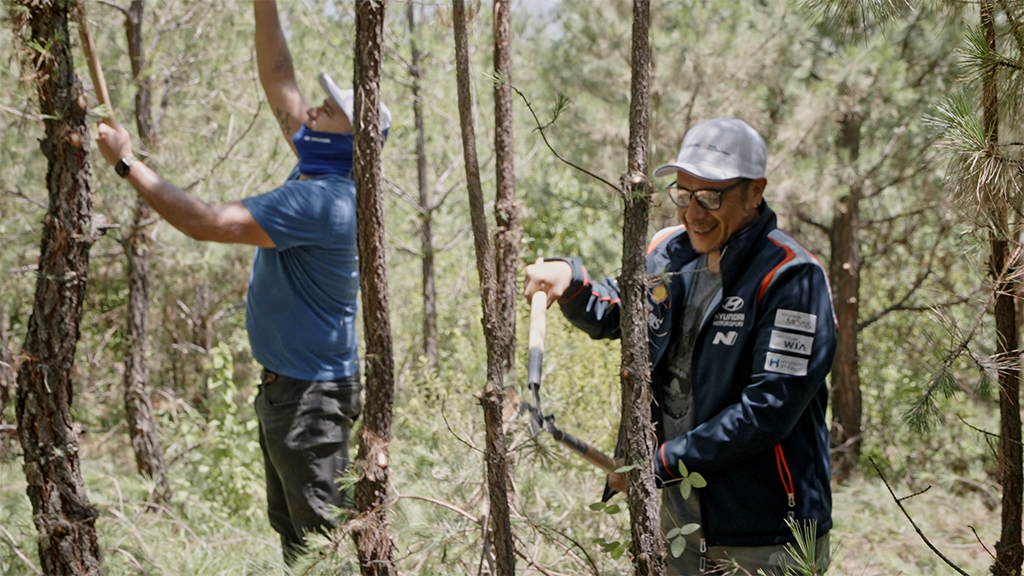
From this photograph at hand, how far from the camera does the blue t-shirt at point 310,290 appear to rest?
2855 millimetres

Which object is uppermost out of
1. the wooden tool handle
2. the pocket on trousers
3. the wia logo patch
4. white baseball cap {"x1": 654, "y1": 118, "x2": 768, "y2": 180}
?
white baseball cap {"x1": 654, "y1": 118, "x2": 768, "y2": 180}

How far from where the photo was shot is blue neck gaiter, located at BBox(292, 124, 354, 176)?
115 inches

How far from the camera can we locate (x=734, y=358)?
2.10 meters

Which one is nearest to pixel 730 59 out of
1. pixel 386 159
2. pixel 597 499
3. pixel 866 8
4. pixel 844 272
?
pixel 844 272

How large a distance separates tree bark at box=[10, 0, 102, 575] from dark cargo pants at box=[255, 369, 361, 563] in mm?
650

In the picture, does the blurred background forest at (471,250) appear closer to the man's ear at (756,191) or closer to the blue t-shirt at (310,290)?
the blue t-shirt at (310,290)

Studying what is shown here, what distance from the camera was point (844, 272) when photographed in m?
5.80

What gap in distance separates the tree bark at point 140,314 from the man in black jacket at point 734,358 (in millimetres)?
3077

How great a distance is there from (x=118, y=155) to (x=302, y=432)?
3.52 feet

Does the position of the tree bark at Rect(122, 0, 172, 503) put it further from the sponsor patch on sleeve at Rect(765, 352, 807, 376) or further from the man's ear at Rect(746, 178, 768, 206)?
the sponsor patch on sleeve at Rect(765, 352, 807, 376)

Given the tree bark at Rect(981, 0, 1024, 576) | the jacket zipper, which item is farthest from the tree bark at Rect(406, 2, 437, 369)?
the tree bark at Rect(981, 0, 1024, 576)

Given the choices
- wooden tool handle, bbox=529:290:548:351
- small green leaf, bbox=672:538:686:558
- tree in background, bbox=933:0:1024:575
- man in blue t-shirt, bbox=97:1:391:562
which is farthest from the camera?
man in blue t-shirt, bbox=97:1:391:562

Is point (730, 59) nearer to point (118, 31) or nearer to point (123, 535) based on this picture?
point (118, 31)

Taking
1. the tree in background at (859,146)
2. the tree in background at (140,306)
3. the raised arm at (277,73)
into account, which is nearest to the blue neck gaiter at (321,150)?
the raised arm at (277,73)
